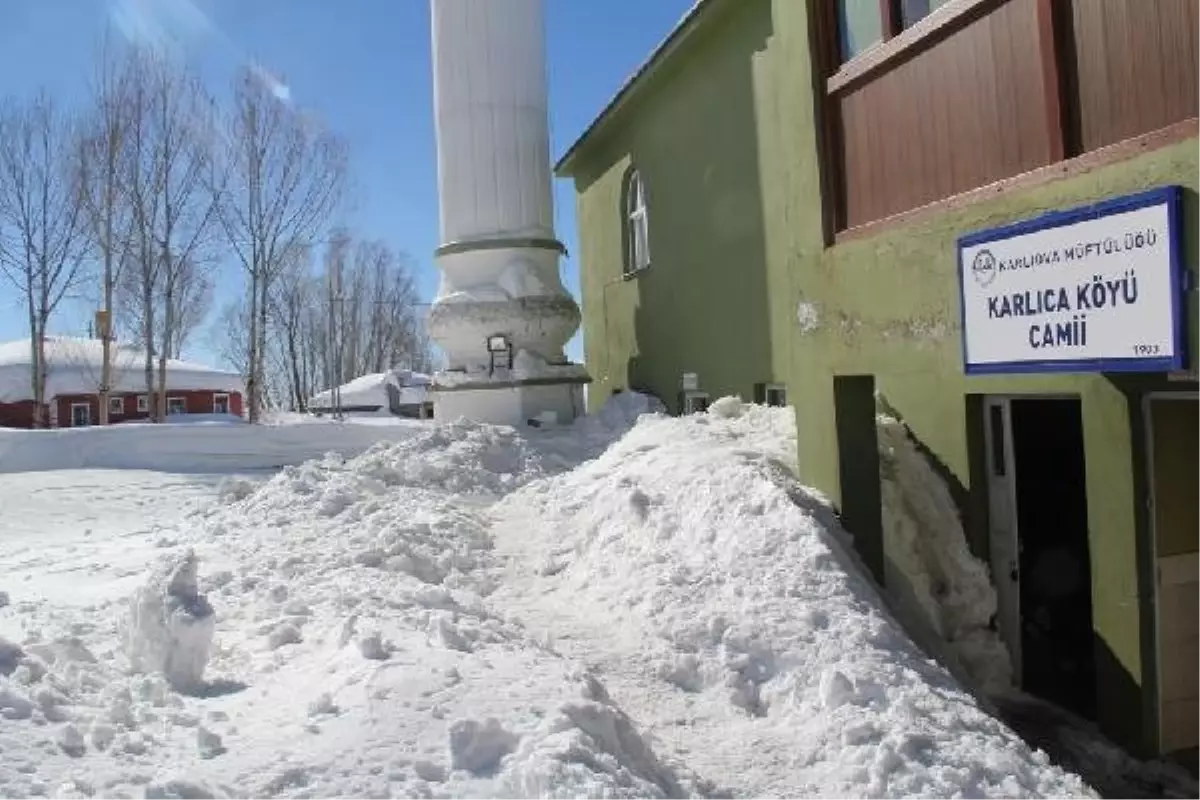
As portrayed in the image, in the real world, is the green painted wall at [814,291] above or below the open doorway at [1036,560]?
above

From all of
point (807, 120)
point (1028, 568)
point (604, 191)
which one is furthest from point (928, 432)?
point (604, 191)

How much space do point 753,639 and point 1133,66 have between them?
10.2 ft

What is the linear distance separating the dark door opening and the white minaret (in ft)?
24.4

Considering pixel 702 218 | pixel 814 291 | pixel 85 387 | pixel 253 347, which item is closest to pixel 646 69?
pixel 702 218

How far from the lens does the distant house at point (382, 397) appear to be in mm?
48312

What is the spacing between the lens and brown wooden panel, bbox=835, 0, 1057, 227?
4781 millimetres

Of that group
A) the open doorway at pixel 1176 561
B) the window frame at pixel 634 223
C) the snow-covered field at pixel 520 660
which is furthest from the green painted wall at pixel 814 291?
the snow-covered field at pixel 520 660

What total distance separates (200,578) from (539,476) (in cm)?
415

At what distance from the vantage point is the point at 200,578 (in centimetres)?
664

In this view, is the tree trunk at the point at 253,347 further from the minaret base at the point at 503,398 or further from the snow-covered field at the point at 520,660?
the snow-covered field at the point at 520,660

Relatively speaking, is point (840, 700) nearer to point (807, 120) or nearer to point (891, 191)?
point (891, 191)

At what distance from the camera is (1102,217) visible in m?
4.22

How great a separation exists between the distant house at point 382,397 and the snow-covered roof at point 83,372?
4686mm

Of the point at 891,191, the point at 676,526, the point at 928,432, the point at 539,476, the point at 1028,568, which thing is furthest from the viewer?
the point at 539,476
